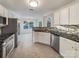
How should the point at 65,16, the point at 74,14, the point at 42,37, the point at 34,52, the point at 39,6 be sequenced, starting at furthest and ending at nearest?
the point at 42,37 < the point at 39,6 < the point at 34,52 < the point at 65,16 < the point at 74,14

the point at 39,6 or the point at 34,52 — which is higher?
the point at 39,6

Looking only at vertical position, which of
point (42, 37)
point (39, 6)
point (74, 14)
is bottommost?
point (42, 37)

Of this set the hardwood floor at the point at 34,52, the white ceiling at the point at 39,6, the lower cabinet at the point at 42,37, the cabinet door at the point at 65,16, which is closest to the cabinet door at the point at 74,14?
the cabinet door at the point at 65,16

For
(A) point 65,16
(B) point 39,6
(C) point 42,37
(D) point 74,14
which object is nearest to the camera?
(D) point 74,14

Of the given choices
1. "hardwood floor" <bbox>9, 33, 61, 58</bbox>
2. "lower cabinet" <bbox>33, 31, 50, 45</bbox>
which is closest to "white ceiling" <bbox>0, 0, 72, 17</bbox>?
"lower cabinet" <bbox>33, 31, 50, 45</bbox>

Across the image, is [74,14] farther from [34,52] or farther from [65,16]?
[34,52]

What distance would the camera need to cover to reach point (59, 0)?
4.36 meters

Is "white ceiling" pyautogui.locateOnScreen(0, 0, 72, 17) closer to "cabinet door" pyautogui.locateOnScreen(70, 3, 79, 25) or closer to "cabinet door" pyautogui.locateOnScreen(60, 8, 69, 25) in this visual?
"cabinet door" pyautogui.locateOnScreen(60, 8, 69, 25)

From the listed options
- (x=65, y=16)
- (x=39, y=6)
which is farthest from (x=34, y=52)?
(x=39, y=6)

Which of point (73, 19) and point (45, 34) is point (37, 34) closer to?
point (45, 34)

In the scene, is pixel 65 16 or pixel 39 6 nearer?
pixel 65 16

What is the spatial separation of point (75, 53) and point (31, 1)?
290cm

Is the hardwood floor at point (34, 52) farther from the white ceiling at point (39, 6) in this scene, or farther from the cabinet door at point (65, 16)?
the white ceiling at point (39, 6)

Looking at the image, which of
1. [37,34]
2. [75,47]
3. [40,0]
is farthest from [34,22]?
[75,47]
